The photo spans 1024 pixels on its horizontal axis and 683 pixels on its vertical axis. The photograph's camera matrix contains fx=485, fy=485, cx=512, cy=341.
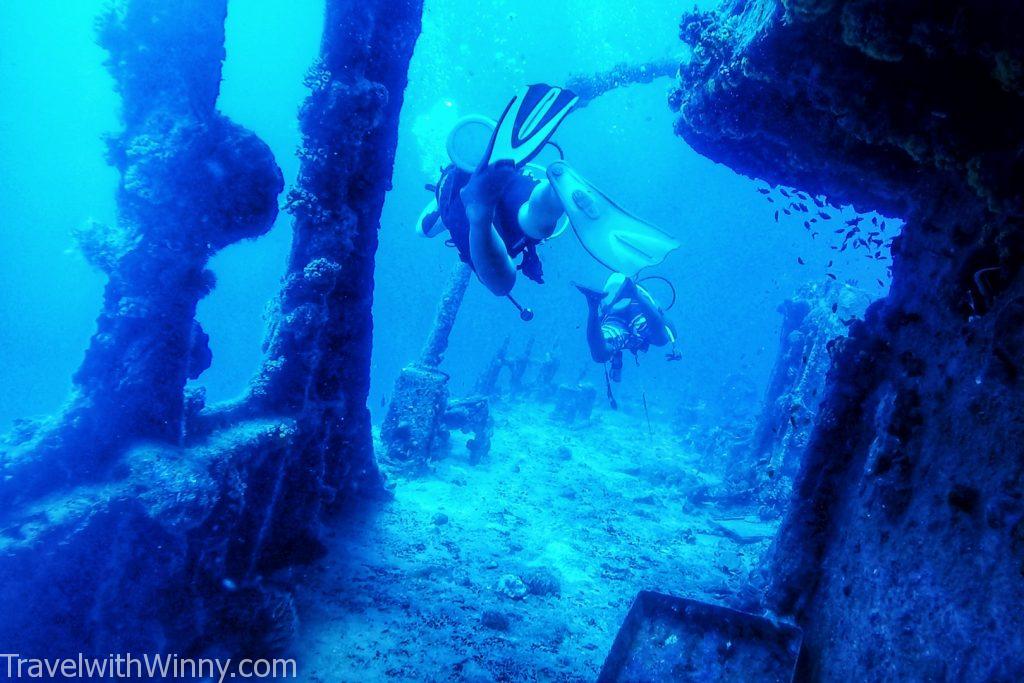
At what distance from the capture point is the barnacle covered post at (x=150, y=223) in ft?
9.99

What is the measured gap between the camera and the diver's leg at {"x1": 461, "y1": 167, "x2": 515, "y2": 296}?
3250 mm

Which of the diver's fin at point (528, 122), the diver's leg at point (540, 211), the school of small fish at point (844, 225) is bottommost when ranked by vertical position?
the diver's leg at point (540, 211)

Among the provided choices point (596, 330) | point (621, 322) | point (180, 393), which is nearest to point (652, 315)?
point (621, 322)

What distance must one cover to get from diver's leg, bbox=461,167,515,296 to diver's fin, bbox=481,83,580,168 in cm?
11

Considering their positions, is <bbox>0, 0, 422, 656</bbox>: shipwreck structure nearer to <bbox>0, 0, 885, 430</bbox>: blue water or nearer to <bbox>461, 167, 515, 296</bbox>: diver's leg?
<bbox>461, 167, 515, 296</bbox>: diver's leg

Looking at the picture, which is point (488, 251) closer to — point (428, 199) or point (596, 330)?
point (596, 330)

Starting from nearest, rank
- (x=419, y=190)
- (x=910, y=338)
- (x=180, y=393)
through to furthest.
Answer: (x=910, y=338) → (x=180, y=393) → (x=419, y=190)

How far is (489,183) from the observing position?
10.7 ft

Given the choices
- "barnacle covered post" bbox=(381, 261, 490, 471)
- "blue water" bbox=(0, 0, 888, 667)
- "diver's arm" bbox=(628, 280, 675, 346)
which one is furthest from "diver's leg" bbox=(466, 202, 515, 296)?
"blue water" bbox=(0, 0, 888, 667)

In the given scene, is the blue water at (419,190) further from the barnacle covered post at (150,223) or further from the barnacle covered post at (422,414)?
the barnacle covered post at (150,223)

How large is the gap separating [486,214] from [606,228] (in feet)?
2.63

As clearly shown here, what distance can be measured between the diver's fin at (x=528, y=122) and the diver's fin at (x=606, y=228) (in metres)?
0.28

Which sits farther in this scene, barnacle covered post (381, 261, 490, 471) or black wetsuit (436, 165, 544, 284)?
barnacle covered post (381, 261, 490, 471)

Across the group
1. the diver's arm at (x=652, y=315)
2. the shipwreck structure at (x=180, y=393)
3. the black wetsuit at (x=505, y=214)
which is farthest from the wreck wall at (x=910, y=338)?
the diver's arm at (x=652, y=315)
